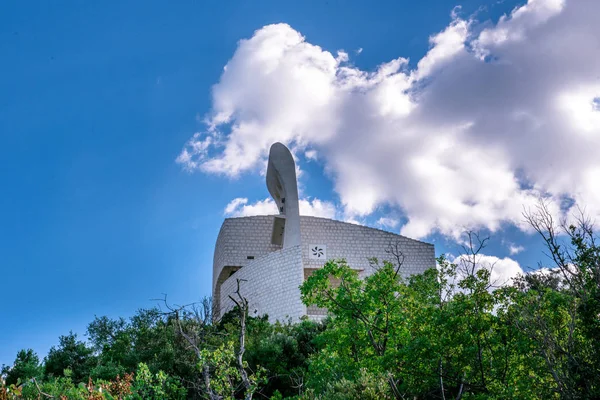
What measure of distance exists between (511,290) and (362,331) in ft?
9.11

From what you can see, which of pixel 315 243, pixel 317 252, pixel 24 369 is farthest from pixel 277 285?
pixel 24 369

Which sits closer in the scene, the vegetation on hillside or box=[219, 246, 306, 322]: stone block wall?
the vegetation on hillside

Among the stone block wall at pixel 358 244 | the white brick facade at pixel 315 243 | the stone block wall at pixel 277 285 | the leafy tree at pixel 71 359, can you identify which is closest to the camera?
the leafy tree at pixel 71 359

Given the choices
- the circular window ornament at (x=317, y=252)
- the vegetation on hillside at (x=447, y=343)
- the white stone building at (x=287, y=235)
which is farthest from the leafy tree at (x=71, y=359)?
the circular window ornament at (x=317, y=252)

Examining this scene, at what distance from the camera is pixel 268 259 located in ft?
84.7

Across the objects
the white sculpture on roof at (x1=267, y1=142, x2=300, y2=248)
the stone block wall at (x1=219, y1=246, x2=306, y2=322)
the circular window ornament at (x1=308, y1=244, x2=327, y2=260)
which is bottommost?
the stone block wall at (x1=219, y1=246, x2=306, y2=322)

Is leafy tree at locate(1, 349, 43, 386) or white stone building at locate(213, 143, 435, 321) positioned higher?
white stone building at locate(213, 143, 435, 321)

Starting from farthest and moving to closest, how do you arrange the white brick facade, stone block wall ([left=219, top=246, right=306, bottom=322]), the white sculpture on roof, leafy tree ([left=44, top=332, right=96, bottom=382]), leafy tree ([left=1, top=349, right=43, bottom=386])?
the white brick facade
the white sculpture on roof
stone block wall ([left=219, top=246, right=306, bottom=322])
leafy tree ([left=44, top=332, right=96, bottom=382])
leafy tree ([left=1, top=349, right=43, bottom=386])

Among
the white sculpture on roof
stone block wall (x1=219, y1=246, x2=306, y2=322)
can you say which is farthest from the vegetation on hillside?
the white sculpture on roof

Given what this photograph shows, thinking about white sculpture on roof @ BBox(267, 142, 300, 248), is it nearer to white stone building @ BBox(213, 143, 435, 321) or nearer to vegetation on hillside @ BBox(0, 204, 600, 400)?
white stone building @ BBox(213, 143, 435, 321)

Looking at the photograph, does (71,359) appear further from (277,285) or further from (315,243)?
(315,243)

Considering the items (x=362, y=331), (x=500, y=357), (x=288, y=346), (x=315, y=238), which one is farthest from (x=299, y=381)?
(x=315, y=238)

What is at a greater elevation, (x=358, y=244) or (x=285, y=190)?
(x=285, y=190)

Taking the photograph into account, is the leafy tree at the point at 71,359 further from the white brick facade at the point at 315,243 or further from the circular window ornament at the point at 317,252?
the circular window ornament at the point at 317,252
